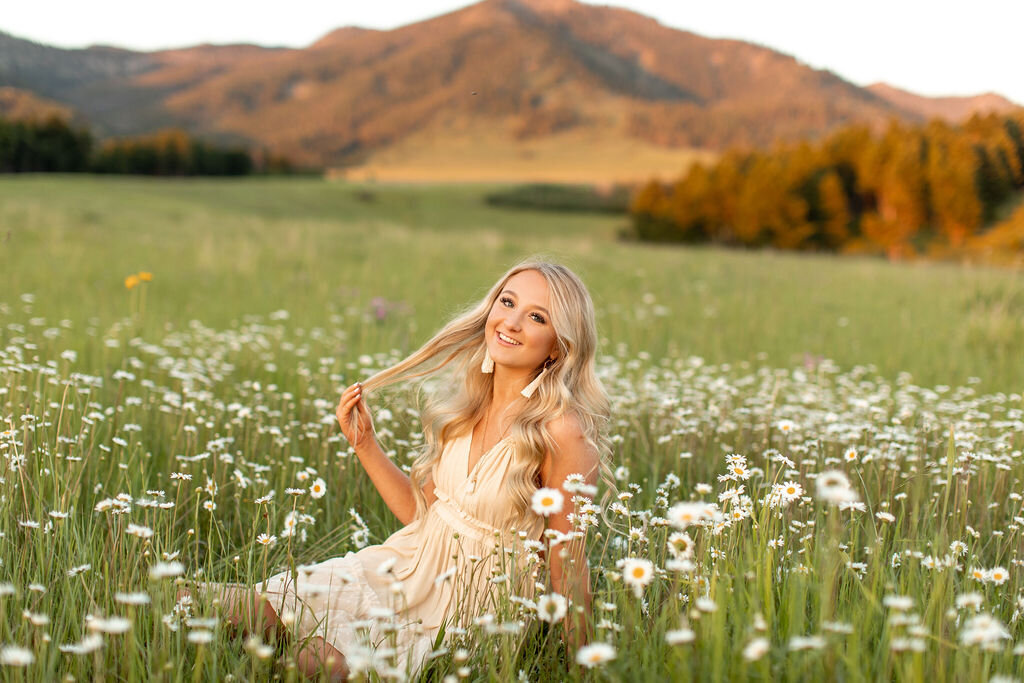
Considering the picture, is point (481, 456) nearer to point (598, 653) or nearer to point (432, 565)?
point (432, 565)

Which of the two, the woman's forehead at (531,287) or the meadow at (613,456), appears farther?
the woman's forehead at (531,287)

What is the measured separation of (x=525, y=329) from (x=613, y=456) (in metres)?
1.39

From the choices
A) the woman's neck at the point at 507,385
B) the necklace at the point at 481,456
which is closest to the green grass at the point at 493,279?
the woman's neck at the point at 507,385

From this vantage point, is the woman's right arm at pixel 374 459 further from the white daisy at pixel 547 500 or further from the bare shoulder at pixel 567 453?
the white daisy at pixel 547 500

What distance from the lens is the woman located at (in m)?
2.79

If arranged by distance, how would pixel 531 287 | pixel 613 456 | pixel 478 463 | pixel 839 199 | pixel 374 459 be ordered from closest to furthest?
1. pixel 478 463
2. pixel 531 287
3. pixel 374 459
4. pixel 613 456
5. pixel 839 199

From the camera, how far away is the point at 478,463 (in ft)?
10.2

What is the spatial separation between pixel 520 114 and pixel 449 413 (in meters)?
109

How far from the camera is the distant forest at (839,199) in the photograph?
4056 cm

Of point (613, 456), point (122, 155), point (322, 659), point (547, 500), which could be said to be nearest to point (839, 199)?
point (122, 155)

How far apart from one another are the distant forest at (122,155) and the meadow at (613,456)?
141 ft

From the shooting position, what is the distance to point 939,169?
40.2 m

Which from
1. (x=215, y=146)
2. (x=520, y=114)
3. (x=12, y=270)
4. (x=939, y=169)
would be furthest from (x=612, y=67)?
(x=12, y=270)

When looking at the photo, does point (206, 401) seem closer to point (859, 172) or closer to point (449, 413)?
point (449, 413)
